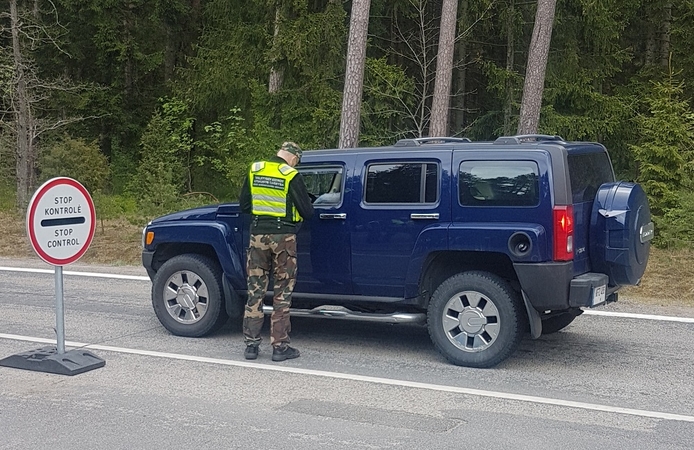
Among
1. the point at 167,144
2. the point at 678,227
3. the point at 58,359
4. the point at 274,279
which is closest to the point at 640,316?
the point at 274,279

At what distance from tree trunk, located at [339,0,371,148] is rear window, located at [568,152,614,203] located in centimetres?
995

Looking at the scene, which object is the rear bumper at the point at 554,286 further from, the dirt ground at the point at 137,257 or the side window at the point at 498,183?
the dirt ground at the point at 137,257

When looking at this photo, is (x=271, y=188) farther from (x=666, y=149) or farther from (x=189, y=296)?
(x=666, y=149)

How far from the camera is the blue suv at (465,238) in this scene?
6.79 m

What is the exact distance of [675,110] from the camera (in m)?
17.3

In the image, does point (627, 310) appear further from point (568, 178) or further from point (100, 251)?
point (100, 251)

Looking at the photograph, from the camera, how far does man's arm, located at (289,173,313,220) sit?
23.7 ft

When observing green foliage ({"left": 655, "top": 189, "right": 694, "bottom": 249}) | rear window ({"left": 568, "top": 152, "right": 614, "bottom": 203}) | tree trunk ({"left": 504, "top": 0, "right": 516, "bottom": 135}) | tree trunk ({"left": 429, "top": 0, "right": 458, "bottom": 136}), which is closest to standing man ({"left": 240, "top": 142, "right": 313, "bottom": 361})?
rear window ({"left": 568, "top": 152, "right": 614, "bottom": 203})

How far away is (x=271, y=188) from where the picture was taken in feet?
23.9

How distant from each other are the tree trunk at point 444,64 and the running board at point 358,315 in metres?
10.5

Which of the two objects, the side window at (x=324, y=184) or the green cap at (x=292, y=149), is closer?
the green cap at (x=292, y=149)

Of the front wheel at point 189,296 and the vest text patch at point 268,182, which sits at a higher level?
the vest text patch at point 268,182

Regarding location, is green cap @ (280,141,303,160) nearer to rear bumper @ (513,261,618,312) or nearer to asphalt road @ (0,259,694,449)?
asphalt road @ (0,259,694,449)

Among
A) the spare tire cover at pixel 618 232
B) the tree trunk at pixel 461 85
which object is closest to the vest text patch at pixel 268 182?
the spare tire cover at pixel 618 232
